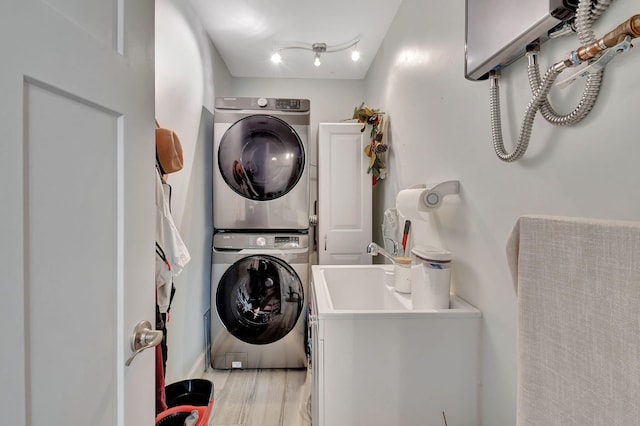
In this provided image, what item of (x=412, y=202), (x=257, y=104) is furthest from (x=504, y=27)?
(x=257, y=104)

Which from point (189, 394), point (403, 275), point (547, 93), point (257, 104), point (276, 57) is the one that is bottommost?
point (189, 394)

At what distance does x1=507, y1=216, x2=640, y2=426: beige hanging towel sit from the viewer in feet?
1.35

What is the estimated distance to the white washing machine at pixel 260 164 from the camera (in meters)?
2.42

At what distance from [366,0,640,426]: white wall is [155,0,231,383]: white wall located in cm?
137

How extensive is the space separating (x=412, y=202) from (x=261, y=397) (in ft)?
5.43

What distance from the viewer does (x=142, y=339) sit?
73 centimetres

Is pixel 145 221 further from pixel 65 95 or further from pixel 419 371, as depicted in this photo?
pixel 419 371

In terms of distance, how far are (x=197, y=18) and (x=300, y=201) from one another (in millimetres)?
1463

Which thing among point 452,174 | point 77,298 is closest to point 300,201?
point 452,174

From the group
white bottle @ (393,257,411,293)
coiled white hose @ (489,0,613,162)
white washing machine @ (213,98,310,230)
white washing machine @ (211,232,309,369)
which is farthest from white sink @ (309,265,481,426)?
white washing machine @ (213,98,310,230)

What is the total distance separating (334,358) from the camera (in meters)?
1.05

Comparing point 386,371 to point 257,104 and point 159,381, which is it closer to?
point 159,381

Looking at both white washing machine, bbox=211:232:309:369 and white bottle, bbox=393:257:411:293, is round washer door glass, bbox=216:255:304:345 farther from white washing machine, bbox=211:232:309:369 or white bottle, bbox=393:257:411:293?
white bottle, bbox=393:257:411:293

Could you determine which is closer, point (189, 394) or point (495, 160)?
point (495, 160)
